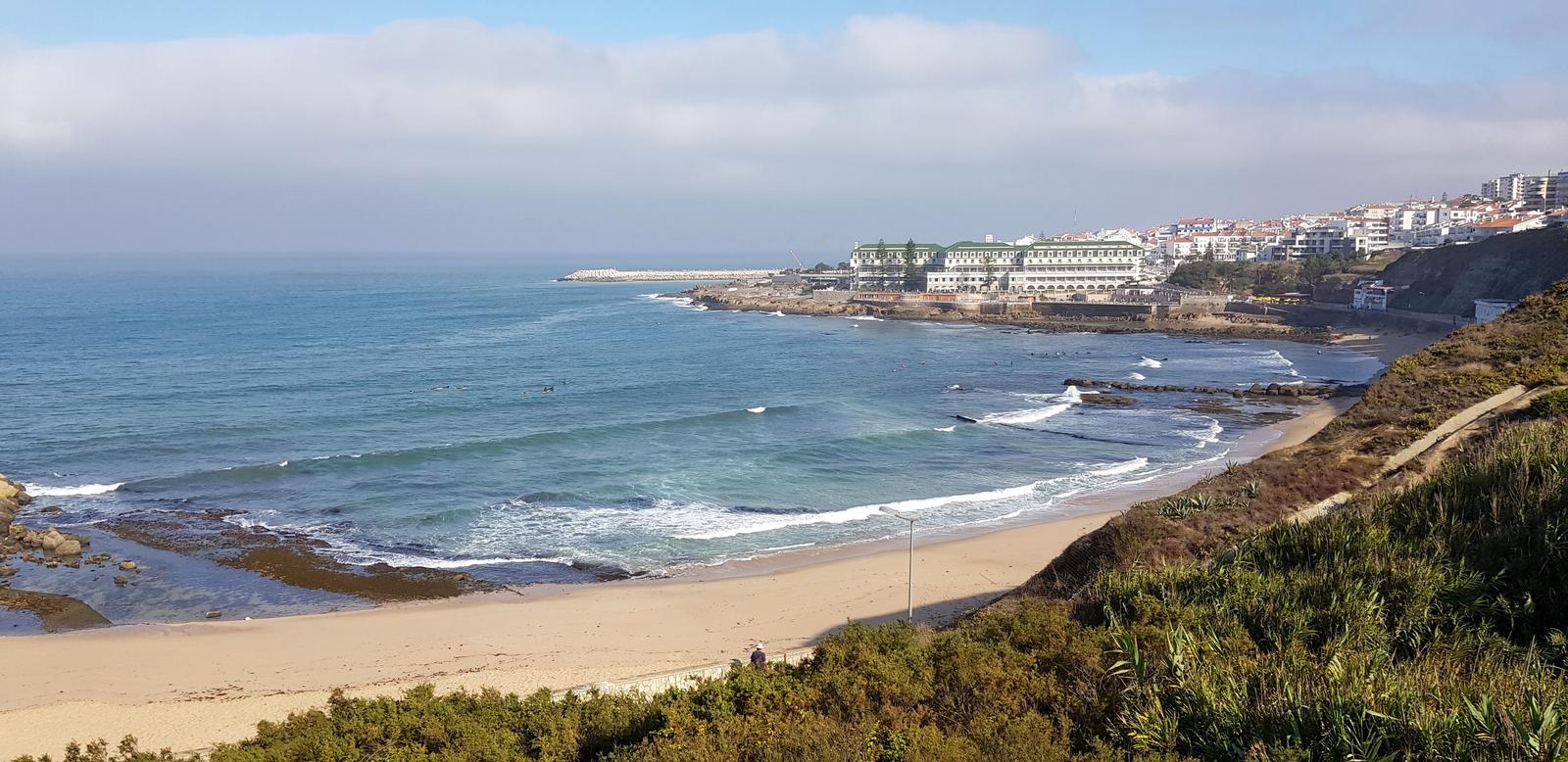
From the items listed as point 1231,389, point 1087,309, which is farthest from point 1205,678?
point 1087,309

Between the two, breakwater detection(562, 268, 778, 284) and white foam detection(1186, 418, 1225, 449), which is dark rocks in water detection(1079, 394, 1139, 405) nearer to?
white foam detection(1186, 418, 1225, 449)

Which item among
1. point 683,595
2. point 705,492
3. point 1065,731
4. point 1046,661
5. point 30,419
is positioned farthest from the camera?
point 30,419

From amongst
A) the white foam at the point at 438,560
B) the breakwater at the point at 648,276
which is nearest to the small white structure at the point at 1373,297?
the white foam at the point at 438,560

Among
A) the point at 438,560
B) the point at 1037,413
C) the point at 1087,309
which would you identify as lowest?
the point at 438,560

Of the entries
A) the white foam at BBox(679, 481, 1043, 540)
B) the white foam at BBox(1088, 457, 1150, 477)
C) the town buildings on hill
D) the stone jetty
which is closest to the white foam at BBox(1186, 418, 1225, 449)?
the white foam at BBox(1088, 457, 1150, 477)

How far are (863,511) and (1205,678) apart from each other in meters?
20.4

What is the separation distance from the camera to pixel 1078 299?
93438mm

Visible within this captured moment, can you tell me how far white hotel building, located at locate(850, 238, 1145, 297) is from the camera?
102625 mm

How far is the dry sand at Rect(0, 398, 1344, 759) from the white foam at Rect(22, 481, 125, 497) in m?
12.0

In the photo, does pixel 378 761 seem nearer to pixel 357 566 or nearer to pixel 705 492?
pixel 357 566

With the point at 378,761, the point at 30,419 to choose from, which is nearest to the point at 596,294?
the point at 30,419

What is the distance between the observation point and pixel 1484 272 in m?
67.1

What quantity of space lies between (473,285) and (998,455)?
12592 cm

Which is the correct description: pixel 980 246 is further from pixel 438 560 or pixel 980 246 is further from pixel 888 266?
pixel 438 560
